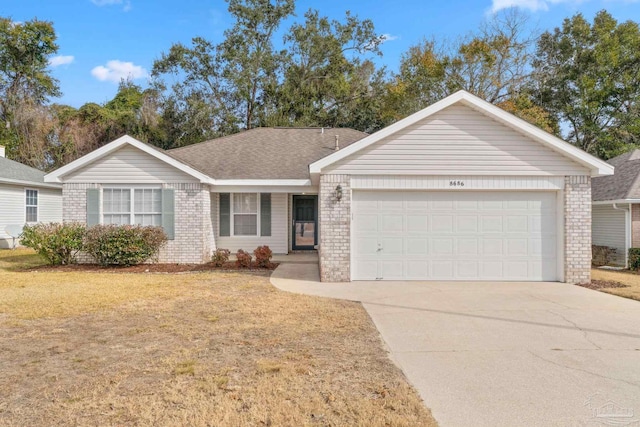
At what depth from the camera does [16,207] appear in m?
18.2

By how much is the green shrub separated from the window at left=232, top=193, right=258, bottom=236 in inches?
477

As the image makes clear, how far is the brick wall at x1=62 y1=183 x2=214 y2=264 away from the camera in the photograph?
12.5 metres

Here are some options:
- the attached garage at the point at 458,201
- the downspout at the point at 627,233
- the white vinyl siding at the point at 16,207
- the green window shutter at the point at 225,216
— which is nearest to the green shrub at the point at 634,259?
the downspout at the point at 627,233

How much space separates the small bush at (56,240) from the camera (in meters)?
11.8

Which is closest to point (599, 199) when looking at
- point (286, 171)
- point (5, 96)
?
point (286, 171)

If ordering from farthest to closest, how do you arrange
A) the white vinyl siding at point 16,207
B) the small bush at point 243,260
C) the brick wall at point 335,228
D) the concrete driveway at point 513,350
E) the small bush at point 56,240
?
the white vinyl siding at point 16,207, the small bush at point 243,260, the small bush at point 56,240, the brick wall at point 335,228, the concrete driveway at point 513,350

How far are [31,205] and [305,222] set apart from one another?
1322 centimetres

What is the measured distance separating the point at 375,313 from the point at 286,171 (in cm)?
830

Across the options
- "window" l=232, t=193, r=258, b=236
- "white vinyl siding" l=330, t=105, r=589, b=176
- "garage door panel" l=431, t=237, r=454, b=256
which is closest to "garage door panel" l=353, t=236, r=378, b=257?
"garage door panel" l=431, t=237, r=454, b=256

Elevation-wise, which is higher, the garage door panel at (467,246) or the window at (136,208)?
the window at (136,208)

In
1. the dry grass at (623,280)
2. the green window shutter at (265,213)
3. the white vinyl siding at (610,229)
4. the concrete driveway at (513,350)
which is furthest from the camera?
the green window shutter at (265,213)

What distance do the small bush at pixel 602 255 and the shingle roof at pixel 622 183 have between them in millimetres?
1681

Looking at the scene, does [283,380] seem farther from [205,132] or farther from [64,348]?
[205,132]

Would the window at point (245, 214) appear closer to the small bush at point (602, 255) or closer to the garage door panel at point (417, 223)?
the garage door panel at point (417, 223)
